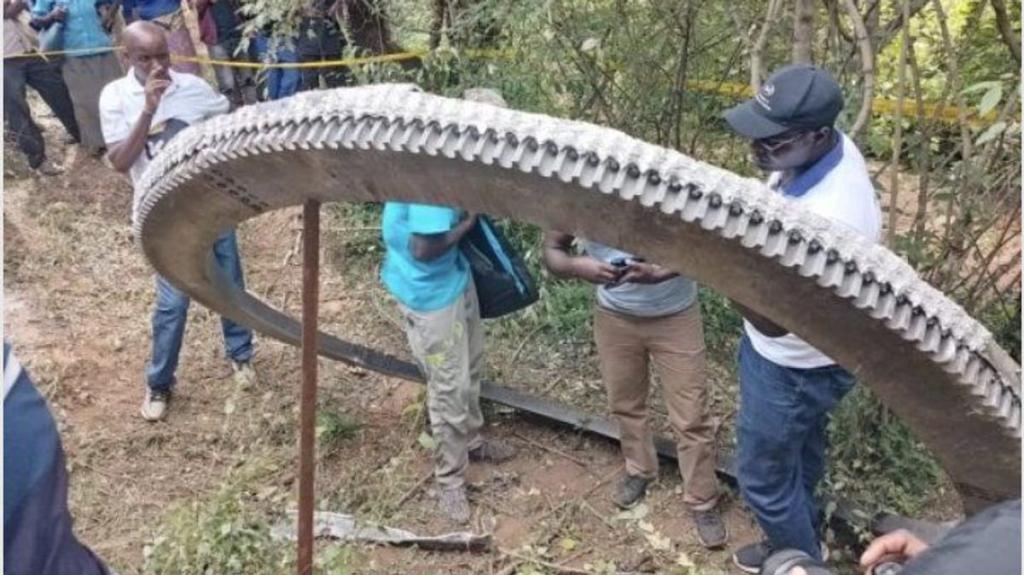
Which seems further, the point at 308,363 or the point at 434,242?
the point at 434,242

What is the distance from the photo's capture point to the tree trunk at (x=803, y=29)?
351 cm

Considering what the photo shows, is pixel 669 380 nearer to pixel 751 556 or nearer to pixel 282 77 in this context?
pixel 751 556

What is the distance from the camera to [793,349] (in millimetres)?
3012

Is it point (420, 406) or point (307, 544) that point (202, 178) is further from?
point (420, 406)

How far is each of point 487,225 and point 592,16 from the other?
77.6 inches

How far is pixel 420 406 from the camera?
183 inches

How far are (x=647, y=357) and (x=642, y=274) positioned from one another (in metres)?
0.57

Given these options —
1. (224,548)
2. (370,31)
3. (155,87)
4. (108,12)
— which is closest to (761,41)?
(155,87)

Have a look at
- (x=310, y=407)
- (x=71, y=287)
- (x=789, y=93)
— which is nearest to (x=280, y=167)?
(x=310, y=407)

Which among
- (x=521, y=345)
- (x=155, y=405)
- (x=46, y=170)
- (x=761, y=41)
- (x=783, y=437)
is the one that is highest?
(x=761, y=41)

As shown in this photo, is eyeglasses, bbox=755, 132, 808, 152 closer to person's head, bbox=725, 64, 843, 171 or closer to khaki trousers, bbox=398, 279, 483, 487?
person's head, bbox=725, 64, 843, 171

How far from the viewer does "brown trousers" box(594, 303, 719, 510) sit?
3781mm

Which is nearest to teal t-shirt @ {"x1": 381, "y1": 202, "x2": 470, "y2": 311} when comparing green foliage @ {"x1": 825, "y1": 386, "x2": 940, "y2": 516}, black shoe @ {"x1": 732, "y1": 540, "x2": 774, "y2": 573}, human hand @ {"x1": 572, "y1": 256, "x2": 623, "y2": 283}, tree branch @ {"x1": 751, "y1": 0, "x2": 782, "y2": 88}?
human hand @ {"x1": 572, "y1": 256, "x2": 623, "y2": 283}

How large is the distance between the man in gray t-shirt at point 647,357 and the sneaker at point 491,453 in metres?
0.54
